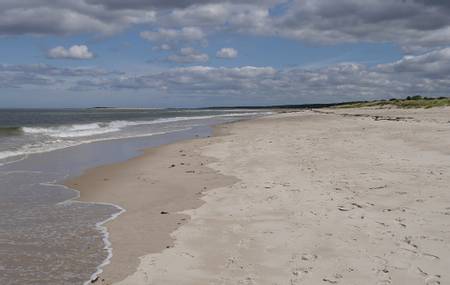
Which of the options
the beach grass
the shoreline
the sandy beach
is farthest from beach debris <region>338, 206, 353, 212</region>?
the beach grass

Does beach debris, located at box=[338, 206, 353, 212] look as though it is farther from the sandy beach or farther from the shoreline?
the shoreline

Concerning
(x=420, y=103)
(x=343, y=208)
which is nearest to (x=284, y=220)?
(x=343, y=208)

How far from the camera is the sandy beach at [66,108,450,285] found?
575cm

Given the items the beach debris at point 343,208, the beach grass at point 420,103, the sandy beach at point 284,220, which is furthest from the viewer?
the beach grass at point 420,103

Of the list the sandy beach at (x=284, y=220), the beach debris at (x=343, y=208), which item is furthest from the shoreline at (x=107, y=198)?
the beach debris at (x=343, y=208)

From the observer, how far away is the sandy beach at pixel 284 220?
5.75 m

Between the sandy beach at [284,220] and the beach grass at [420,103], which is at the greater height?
the beach grass at [420,103]

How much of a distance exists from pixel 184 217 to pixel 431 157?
8.51 metres

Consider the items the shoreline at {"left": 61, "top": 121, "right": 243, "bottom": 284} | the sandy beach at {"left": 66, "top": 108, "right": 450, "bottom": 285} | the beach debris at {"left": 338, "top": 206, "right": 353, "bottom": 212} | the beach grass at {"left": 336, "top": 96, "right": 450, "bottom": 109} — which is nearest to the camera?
the sandy beach at {"left": 66, "top": 108, "right": 450, "bottom": 285}

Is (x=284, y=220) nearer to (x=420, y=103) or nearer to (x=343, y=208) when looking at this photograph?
(x=343, y=208)

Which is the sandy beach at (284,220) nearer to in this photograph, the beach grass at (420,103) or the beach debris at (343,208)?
the beach debris at (343,208)

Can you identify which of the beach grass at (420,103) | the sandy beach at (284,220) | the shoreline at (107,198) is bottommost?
the shoreline at (107,198)

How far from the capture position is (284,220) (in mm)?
7973

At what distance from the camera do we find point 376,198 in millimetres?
9148
